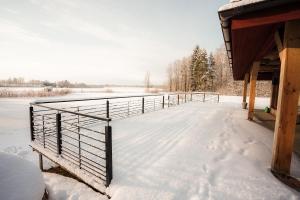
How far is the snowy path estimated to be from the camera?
9.24 feet

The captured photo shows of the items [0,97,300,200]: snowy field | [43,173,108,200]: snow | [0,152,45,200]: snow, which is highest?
[0,152,45,200]: snow

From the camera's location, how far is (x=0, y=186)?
194cm

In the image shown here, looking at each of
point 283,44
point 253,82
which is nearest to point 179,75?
point 253,82

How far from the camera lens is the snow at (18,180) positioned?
78.7 inches

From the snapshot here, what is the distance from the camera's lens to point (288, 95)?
2975 millimetres

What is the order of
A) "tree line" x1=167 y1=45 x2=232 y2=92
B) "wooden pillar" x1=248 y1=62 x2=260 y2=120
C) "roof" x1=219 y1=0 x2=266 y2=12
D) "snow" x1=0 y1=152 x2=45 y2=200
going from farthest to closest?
"tree line" x1=167 y1=45 x2=232 y2=92 < "wooden pillar" x1=248 y1=62 x2=260 y2=120 < "roof" x1=219 y1=0 x2=266 y2=12 < "snow" x1=0 y1=152 x2=45 y2=200

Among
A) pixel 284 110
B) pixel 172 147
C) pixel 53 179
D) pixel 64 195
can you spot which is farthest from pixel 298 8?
pixel 53 179

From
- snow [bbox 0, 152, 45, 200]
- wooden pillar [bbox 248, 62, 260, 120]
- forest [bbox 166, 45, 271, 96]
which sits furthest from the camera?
forest [bbox 166, 45, 271, 96]

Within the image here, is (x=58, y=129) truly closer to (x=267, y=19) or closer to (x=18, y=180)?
(x=18, y=180)

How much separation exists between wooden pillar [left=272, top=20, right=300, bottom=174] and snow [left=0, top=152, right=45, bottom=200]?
391 cm

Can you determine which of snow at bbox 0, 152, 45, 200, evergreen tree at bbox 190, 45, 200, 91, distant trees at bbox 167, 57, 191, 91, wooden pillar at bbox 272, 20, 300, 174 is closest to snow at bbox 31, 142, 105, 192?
snow at bbox 0, 152, 45, 200

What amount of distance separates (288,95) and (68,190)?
427cm

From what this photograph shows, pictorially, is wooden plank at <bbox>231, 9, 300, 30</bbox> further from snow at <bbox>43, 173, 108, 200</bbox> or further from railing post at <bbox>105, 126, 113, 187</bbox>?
snow at <bbox>43, 173, 108, 200</bbox>

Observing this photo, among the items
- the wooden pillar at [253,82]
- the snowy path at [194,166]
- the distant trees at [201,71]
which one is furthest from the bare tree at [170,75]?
the snowy path at [194,166]
